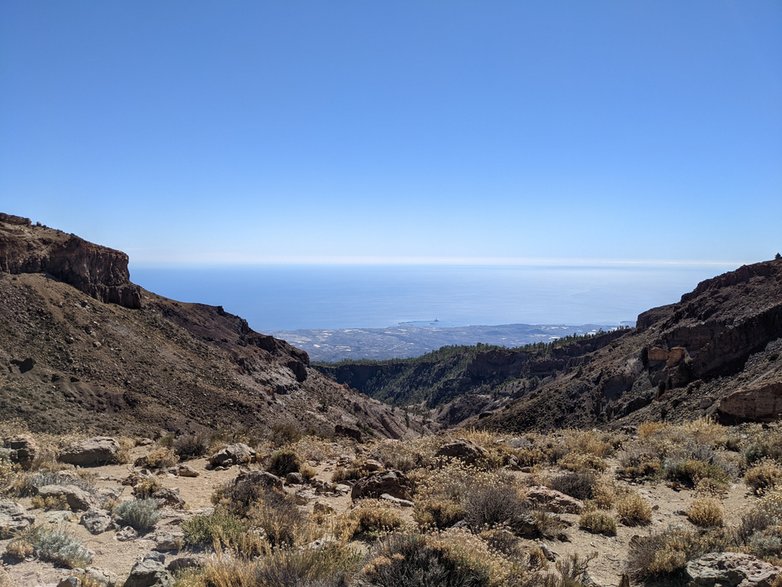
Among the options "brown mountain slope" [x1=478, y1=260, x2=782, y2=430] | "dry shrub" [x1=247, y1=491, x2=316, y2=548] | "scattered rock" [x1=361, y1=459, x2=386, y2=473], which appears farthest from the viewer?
"brown mountain slope" [x1=478, y1=260, x2=782, y2=430]

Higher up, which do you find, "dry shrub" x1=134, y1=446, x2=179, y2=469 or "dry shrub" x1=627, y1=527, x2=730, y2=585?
"dry shrub" x1=627, y1=527, x2=730, y2=585

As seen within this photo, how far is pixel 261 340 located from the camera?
59375 millimetres

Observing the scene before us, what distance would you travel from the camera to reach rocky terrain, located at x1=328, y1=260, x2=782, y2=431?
2211 centimetres

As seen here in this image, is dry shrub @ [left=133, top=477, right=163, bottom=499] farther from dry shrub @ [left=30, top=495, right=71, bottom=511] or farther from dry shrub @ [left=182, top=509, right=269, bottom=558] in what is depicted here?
dry shrub @ [left=182, top=509, right=269, bottom=558]

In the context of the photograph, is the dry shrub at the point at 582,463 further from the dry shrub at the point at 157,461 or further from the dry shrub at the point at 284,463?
the dry shrub at the point at 157,461

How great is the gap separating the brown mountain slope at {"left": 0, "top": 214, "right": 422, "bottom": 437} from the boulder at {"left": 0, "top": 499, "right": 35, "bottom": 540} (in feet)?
34.5

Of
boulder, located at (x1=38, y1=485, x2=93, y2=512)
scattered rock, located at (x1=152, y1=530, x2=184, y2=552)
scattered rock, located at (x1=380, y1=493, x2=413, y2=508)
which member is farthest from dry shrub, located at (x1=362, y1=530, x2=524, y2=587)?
boulder, located at (x1=38, y1=485, x2=93, y2=512)

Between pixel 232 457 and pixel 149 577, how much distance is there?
657cm

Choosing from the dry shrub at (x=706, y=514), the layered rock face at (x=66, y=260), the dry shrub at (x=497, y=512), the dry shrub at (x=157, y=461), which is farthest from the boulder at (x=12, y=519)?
the layered rock face at (x=66, y=260)

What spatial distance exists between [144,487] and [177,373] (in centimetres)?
2849

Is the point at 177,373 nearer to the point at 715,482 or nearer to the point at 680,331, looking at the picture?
the point at 715,482

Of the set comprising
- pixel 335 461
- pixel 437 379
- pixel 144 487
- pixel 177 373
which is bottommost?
pixel 437 379

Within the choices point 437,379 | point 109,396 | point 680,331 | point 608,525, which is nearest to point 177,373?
point 109,396

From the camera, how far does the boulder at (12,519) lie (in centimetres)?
560
